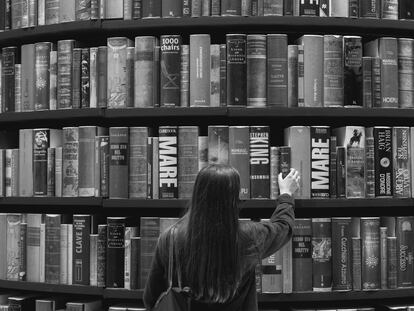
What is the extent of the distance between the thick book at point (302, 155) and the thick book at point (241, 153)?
5.8 inches

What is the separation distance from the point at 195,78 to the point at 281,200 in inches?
Answer: 19.5

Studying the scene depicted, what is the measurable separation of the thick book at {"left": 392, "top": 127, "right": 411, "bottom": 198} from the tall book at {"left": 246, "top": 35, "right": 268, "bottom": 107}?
465 mm

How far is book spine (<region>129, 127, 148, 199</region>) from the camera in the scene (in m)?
2.00

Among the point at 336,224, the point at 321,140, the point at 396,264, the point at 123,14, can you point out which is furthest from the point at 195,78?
the point at 396,264

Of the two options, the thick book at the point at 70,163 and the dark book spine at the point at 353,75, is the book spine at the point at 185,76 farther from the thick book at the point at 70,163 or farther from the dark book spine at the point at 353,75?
the dark book spine at the point at 353,75

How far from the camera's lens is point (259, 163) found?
197 cm

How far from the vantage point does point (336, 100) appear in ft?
6.56

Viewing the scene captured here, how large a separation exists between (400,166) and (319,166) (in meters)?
0.28

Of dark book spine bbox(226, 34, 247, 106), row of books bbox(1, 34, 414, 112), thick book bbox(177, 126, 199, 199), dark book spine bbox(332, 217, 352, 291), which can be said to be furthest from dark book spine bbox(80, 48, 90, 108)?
dark book spine bbox(332, 217, 352, 291)

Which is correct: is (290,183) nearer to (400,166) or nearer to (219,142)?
(219,142)

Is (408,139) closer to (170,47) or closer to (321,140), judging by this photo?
(321,140)

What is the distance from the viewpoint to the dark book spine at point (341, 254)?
196cm

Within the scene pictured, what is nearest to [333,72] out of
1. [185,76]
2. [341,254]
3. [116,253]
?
[185,76]

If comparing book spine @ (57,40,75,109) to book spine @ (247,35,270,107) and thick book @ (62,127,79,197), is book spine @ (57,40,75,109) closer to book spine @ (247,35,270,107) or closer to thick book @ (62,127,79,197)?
thick book @ (62,127,79,197)
